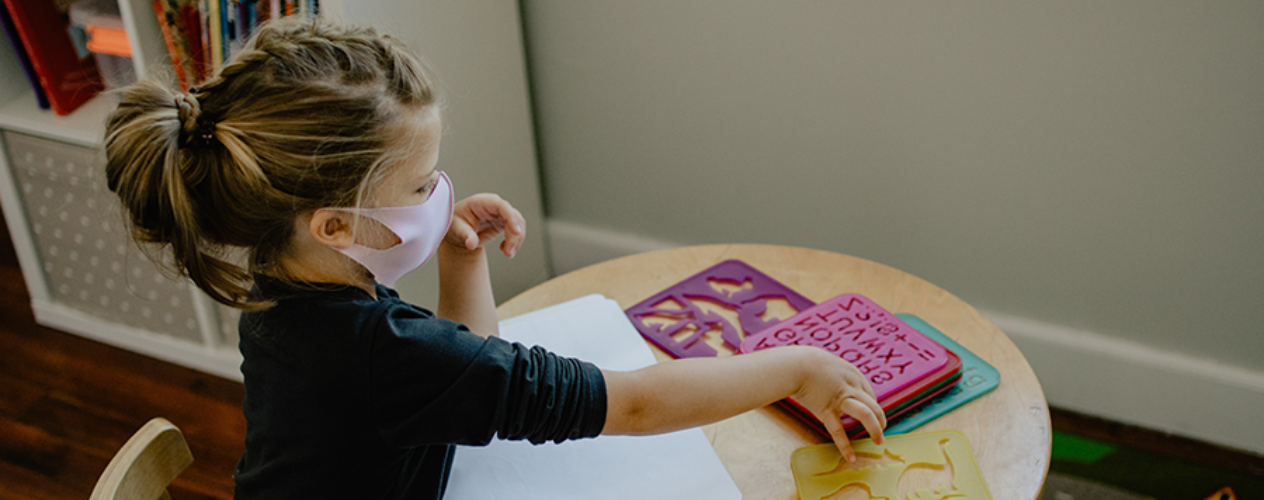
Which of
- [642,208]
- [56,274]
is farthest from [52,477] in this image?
[642,208]

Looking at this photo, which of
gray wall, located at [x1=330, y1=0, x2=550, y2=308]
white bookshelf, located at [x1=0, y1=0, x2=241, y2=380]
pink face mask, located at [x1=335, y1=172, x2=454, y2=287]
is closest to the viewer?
pink face mask, located at [x1=335, y1=172, x2=454, y2=287]

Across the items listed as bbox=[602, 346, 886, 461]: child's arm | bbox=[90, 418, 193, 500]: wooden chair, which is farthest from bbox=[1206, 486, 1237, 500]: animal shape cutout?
bbox=[90, 418, 193, 500]: wooden chair

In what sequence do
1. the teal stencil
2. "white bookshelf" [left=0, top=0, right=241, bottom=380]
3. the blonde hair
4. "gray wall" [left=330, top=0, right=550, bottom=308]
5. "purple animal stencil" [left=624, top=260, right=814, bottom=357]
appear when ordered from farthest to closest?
"white bookshelf" [left=0, top=0, right=241, bottom=380] < "gray wall" [left=330, top=0, right=550, bottom=308] < "purple animal stencil" [left=624, top=260, right=814, bottom=357] < the teal stencil < the blonde hair

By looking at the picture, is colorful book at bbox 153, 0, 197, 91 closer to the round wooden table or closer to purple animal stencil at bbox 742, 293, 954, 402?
the round wooden table

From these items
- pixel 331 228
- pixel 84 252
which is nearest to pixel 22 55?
pixel 84 252

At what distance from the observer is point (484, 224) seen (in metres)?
1.00

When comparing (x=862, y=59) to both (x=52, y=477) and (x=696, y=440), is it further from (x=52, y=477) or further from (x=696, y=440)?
(x=52, y=477)

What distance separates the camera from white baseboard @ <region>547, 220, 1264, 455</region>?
5.03ft

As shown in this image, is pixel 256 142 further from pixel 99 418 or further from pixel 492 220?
pixel 99 418

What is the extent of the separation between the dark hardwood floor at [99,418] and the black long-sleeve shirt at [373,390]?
0.99 m

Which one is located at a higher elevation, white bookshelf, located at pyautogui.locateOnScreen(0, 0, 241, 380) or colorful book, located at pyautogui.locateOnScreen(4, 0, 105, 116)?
colorful book, located at pyautogui.locateOnScreen(4, 0, 105, 116)

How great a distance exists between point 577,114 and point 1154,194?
3.46ft

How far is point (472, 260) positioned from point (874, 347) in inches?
17.7

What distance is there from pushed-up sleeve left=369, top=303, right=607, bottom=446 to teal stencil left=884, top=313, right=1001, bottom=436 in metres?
0.35
